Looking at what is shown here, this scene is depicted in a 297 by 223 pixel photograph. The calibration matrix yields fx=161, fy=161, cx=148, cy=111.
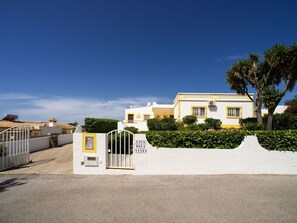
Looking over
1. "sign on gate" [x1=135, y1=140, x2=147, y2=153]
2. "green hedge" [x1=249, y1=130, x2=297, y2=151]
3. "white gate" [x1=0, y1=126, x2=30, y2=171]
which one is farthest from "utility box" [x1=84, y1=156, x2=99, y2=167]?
"green hedge" [x1=249, y1=130, x2=297, y2=151]

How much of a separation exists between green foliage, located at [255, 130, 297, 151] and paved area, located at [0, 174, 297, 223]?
3.73 feet

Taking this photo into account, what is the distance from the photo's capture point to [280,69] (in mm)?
12664

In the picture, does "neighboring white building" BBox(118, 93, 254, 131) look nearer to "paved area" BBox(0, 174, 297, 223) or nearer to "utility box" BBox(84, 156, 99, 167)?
"utility box" BBox(84, 156, 99, 167)

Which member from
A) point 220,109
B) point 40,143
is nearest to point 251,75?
point 220,109

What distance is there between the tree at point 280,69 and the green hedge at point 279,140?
258 inches

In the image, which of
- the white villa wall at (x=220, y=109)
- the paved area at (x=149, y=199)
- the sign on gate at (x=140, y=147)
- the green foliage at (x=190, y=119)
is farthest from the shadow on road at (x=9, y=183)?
the white villa wall at (x=220, y=109)

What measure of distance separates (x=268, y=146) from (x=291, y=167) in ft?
3.78

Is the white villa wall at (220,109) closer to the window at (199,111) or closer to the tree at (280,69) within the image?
the window at (199,111)

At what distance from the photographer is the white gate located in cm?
776

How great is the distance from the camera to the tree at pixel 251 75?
14038mm

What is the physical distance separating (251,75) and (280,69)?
2.24 metres

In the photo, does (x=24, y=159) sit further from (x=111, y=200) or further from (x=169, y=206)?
(x=169, y=206)

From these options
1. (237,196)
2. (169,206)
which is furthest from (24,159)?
(237,196)

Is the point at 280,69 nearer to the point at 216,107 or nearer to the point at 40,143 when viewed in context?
the point at 216,107
